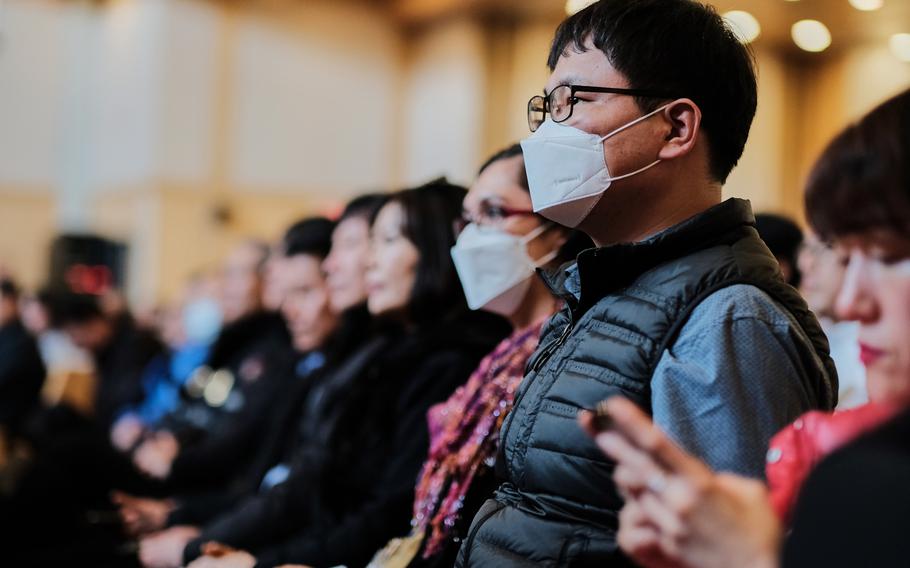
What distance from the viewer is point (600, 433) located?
1.02 metres

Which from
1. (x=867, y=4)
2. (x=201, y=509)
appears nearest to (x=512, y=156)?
(x=201, y=509)

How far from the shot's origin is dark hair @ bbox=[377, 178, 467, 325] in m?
2.68

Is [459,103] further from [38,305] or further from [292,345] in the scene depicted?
[292,345]

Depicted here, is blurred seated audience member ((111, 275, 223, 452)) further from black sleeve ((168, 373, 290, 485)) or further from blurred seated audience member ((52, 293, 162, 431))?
black sleeve ((168, 373, 290, 485))

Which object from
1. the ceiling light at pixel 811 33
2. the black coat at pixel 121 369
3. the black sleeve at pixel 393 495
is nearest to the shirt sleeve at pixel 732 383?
the black sleeve at pixel 393 495

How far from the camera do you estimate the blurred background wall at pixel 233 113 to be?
11.8m

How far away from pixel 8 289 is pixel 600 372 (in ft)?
16.6

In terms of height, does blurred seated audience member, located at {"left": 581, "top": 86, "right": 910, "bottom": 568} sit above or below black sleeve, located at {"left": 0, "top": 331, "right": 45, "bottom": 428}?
above

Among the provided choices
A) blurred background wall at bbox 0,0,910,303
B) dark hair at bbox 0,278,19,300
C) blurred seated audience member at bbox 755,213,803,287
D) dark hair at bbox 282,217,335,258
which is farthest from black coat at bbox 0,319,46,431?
blurred background wall at bbox 0,0,910,303

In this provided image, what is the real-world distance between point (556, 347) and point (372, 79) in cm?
1197

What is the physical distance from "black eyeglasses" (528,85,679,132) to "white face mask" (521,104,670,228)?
21mm

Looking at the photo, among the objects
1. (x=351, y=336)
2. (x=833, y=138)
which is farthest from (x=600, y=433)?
(x=351, y=336)

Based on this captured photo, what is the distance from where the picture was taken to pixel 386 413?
8.43 ft

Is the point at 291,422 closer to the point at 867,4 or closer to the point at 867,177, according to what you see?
the point at 867,177
